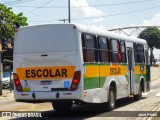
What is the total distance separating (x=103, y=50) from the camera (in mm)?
16688

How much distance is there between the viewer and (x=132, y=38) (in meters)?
21.1

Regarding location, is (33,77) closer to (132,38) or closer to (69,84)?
(69,84)

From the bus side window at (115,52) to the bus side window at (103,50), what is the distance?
791 millimetres

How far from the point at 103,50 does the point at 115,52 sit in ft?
5.13

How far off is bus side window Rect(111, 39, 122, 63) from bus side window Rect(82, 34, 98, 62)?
206 cm

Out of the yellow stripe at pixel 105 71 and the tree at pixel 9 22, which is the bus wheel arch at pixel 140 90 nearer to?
the yellow stripe at pixel 105 71

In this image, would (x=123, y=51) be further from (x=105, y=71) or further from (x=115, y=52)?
(x=105, y=71)

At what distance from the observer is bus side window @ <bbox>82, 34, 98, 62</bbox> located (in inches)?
587

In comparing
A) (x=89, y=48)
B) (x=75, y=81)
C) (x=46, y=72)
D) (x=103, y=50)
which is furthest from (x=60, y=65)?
(x=103, y=50)

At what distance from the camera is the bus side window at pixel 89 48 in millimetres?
14906

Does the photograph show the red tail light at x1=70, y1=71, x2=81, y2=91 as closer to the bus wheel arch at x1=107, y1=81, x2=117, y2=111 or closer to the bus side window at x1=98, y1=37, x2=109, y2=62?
the bus side window at x1=98, y1=37, x2=109, y2=62

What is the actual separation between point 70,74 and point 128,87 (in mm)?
6269

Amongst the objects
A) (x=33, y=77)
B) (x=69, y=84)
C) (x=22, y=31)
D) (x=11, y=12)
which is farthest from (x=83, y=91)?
(x=11, y=12)

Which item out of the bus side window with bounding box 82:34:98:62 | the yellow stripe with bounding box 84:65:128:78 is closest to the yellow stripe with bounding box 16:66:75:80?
the yellow stripe with bounding box 84:65:128:78
